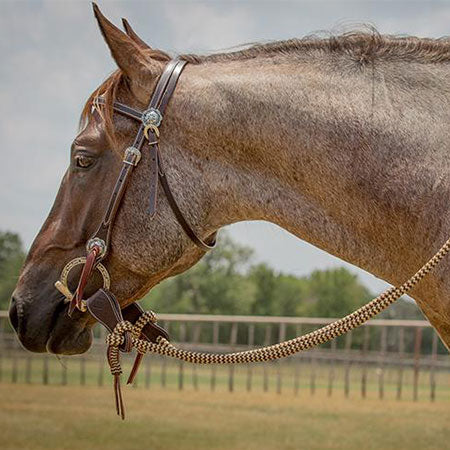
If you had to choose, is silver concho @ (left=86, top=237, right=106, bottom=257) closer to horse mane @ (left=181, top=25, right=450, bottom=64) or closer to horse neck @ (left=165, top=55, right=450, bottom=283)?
horse neck @ (left=165, top=55, right=450, bottom=283)

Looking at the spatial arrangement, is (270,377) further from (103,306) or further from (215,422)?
(103,306)

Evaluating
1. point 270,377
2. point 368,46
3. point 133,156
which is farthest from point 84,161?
point 270,377

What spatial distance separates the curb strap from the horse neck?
48 cm

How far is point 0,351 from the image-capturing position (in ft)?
73.9

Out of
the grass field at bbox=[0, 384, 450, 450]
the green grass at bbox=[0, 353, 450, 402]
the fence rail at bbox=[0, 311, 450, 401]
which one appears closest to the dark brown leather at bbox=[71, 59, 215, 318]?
the grass field at bbox=[0, 384, 450, 450]

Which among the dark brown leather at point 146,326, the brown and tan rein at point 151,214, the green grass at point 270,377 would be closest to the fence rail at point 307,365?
the green grass at point 270,377

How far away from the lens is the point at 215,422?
1266 cm

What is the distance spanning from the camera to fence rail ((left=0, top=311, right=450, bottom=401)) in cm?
1820

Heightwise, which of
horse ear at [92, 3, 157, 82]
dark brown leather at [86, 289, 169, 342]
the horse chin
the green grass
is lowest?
the green grass

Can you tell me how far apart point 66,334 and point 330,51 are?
1385 millimetres

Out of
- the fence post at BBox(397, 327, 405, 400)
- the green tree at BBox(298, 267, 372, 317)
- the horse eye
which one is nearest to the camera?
the horse eye

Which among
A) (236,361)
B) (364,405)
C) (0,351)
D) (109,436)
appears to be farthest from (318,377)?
(236,361)

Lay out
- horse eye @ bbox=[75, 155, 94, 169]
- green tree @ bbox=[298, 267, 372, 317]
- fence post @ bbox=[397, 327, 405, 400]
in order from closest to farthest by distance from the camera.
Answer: horse eye @ bbox=[75, 155, 94, 169] < fence post @ bbox=[397, 327, 405, 400] < green tree @ bbox=[298, 267, 372, 317]

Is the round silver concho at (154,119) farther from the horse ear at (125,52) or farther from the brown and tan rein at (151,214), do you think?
the horse ear at (125,52)
